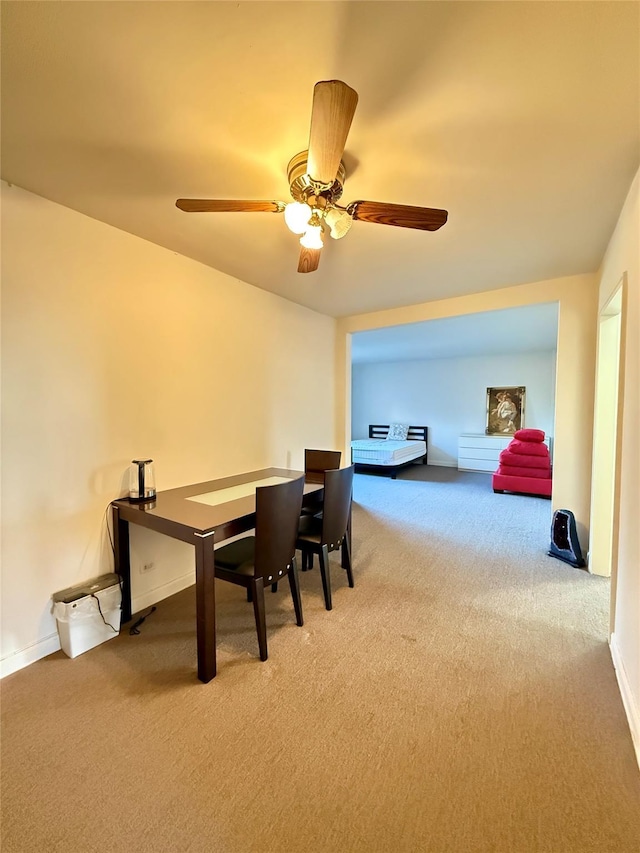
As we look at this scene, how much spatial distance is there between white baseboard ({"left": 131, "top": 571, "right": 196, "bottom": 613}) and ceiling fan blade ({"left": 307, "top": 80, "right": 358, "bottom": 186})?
8.77 feet

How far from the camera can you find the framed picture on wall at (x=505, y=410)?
6.88 m

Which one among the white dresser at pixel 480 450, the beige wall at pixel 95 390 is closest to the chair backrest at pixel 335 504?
the beige wall at pixel 95 390

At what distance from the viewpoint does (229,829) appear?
113 cm

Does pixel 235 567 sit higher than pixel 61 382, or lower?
lower

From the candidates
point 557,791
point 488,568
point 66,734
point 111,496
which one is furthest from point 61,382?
point 488,568

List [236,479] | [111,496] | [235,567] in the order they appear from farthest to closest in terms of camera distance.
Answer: [236,479] → [111,496] → [235,567]

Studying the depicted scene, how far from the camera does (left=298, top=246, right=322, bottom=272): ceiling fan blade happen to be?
1.90m

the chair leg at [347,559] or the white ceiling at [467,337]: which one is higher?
the white ceiling at [467,337]

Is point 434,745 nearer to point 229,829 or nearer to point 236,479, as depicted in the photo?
point 229,829

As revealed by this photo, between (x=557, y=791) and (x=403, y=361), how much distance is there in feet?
24.0

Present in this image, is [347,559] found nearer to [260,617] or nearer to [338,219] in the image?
[260,617]

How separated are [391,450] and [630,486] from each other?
4.59m

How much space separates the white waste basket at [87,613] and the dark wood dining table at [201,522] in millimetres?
148

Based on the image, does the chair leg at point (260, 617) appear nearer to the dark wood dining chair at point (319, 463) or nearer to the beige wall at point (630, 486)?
the dark wood dining chair at point (319, 463)
